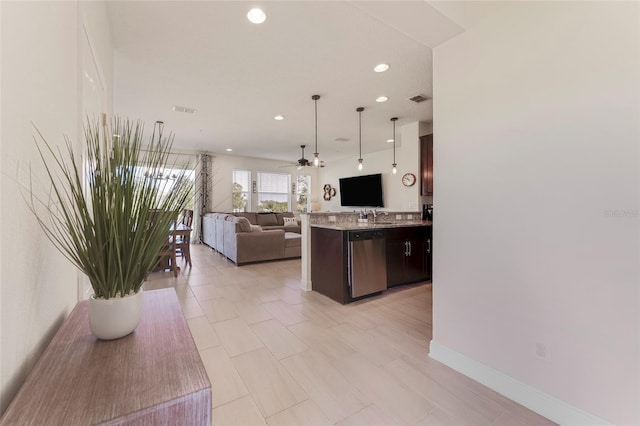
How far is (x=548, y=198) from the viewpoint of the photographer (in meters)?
1.55

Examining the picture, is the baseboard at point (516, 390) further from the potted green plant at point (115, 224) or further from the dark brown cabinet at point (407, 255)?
the potted green plant at point (115, 224)

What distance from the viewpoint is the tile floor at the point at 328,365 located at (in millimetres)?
1534

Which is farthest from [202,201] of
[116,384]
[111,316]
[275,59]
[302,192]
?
[116,384]

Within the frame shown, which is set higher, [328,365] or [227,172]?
[227,172]

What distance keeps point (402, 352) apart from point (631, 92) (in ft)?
6.91

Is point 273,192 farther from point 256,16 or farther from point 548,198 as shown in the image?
point 548,198

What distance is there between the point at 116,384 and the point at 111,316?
0.85 ft

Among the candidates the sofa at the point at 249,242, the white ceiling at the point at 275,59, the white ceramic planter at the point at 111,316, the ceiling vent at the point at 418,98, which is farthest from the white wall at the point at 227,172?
the white ceramic planter at the point at 111,316

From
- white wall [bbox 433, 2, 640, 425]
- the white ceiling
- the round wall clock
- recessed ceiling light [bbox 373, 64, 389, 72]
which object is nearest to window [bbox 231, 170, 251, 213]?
the white ceiling

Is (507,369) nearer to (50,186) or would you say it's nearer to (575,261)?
(575,261)

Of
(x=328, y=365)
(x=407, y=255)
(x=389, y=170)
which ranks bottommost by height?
(x=328, y=365)

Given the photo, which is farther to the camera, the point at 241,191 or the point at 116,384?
the point at 241,191

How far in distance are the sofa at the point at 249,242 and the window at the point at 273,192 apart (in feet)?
9.22

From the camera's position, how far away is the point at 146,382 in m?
0.64
